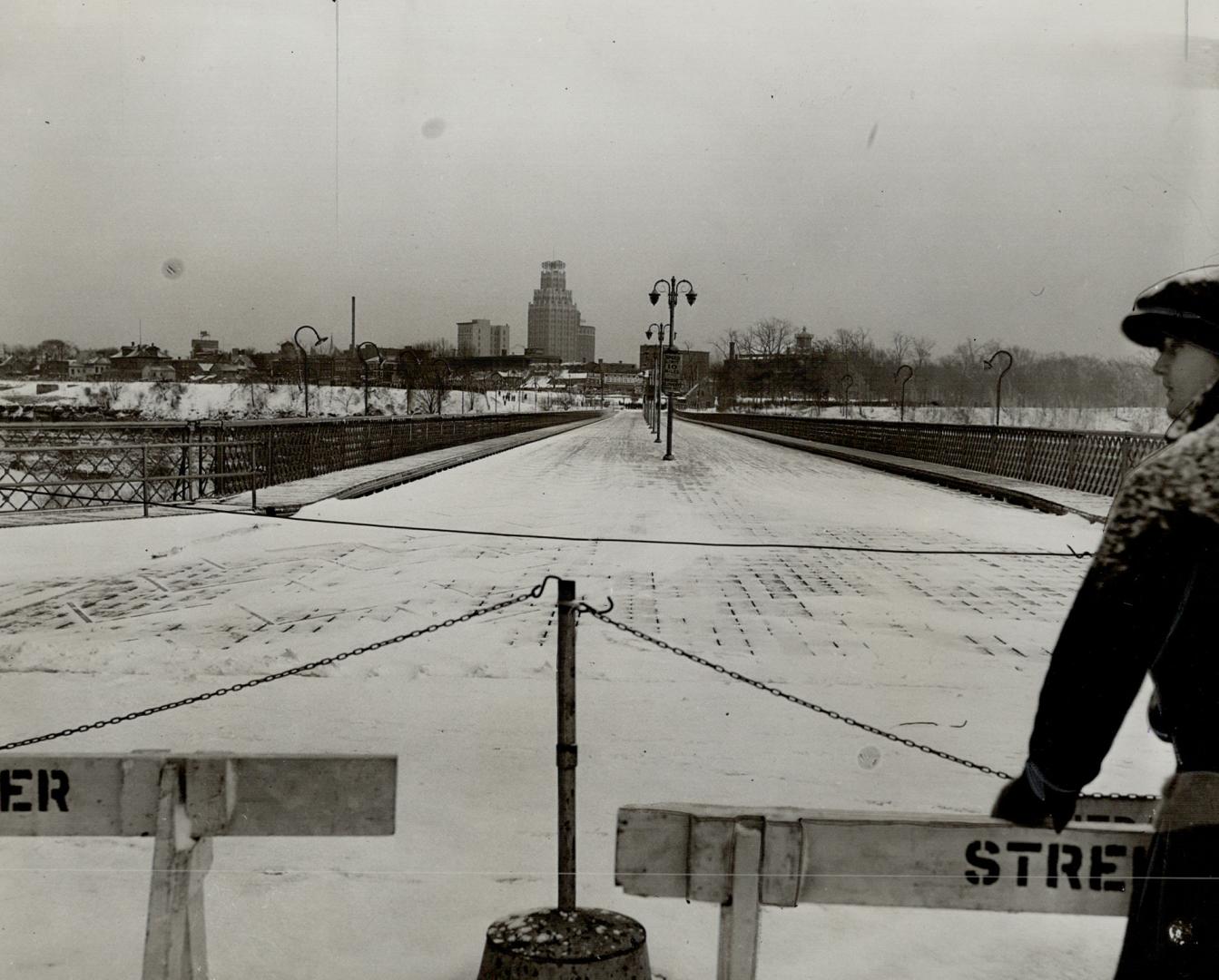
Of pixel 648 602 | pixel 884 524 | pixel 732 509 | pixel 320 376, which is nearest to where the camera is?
pixel 648 602

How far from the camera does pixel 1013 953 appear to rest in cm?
316

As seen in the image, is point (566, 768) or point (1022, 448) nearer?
point (566, 768)

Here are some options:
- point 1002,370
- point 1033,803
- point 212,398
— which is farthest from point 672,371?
point 1033,803

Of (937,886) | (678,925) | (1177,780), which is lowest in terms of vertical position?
(678,925)

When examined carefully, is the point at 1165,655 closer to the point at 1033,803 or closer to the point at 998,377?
the point at 1033,803

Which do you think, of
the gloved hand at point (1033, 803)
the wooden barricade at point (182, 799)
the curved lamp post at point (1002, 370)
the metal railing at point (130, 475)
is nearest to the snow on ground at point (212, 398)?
the metal railing at point (130, 475)

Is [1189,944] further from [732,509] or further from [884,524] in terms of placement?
[732,509]

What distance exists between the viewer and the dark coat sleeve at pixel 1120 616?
1704 millimetres

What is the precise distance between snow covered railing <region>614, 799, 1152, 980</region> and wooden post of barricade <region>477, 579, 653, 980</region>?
42 centimetres

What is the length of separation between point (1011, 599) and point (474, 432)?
28634 mm

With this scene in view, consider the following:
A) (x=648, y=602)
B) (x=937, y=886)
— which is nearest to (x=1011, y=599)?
(x=648, y=602)

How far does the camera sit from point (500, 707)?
5.49 meters

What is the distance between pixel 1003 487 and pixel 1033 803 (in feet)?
51.7

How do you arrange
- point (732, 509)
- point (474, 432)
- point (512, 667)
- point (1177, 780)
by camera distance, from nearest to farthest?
1. point (1177, 780)
2. point (512, 667)
3. point (732, 509)
4. point (474, 432)
